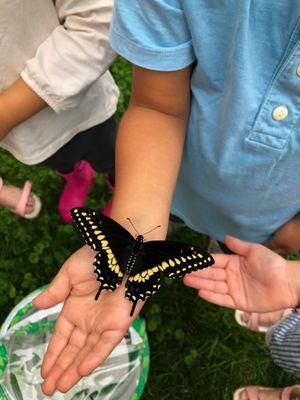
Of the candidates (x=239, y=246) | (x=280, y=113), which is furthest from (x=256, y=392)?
(x=280, y=113)

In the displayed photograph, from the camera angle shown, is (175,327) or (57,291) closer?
(57,291)

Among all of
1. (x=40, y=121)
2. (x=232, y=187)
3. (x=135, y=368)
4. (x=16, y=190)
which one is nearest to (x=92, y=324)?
(x=232, y=187)

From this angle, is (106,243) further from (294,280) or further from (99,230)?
(294,280)

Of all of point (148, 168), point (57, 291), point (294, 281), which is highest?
point (148, 168)

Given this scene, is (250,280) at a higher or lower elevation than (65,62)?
lower

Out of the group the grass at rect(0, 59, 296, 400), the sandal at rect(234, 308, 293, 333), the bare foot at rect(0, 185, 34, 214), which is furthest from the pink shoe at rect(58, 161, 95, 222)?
the sandal at rect(234, 308, 293, 333)

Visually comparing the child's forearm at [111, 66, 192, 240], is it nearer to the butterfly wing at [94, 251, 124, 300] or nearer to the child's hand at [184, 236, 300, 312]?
the butterfly wing at [94, 251, 124, 300]

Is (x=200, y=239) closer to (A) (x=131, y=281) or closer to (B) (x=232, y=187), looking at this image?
(B) (x=232, y=187)
